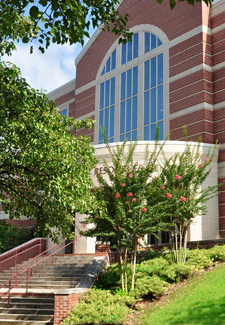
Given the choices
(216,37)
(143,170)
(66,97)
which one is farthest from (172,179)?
(66,97)

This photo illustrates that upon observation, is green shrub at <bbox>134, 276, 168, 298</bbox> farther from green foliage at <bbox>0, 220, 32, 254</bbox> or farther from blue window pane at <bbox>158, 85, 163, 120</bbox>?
blue window pane at <bbox>158, 85, 163, 120</bbox>

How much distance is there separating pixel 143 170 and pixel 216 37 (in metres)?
13.3

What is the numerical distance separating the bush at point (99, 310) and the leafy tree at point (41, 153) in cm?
221

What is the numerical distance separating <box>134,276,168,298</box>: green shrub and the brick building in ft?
30.9

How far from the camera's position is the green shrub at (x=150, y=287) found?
1357 centimetres

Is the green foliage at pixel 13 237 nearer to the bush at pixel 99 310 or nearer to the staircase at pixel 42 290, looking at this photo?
the staircase at pixel 42 290

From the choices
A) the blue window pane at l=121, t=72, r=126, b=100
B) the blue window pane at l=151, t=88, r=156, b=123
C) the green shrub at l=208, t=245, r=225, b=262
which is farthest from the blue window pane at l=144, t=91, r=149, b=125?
the green shrub at l=208, t=245, r=225, b=262

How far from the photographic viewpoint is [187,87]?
25.3 meters

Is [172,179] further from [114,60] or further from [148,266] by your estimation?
[114,60]

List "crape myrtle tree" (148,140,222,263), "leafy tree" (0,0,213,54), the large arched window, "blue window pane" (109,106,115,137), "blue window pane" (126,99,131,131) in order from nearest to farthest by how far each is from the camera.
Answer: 1. "leafy tree" (0,0,213,54)
2. "crape myrtle tree" (148,140,222,263)
3. the large arched window
4. "blue window pane" (126,99,131,131)
5. "blue window pane" (109,106,115,137)

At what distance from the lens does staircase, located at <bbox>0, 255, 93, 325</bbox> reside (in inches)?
575

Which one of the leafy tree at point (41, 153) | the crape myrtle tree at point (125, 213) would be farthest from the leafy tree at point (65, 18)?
the crape myrtle tree at point (125, 213)

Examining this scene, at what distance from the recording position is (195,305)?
11938 millimetres

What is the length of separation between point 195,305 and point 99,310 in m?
2.83
